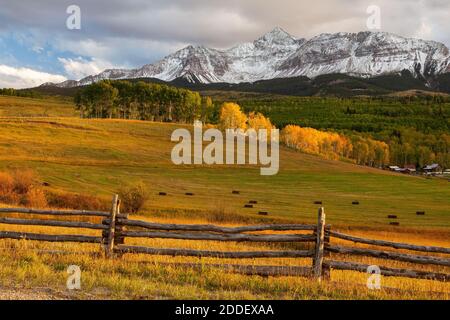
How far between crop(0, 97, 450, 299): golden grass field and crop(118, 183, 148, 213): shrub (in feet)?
3.01

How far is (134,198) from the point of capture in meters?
45.9

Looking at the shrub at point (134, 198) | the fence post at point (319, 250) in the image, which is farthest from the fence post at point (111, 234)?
the shrub at point (134, 198)

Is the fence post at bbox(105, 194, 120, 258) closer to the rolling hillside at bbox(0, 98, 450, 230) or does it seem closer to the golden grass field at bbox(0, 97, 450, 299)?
the golden grass field at bbox(0, 97, 450, 299)

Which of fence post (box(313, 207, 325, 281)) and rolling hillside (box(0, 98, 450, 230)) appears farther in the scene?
rolling hillside (box(0, 98, 450, 230))

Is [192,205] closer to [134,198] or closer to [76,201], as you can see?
[134,198]

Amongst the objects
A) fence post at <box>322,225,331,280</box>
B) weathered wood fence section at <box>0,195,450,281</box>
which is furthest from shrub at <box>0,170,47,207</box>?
fence post at <box>322,225,331,280</box>

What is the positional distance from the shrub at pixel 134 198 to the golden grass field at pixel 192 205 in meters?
0.92

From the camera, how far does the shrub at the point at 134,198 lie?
150ft

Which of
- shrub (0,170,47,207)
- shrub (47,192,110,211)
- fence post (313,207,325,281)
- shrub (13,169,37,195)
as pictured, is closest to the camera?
fence post (313,207,325,281)

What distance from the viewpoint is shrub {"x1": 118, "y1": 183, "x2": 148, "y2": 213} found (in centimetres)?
4570

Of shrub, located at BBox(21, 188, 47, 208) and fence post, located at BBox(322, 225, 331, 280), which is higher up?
fence post, located at BBox(322, 225, 331, 280)

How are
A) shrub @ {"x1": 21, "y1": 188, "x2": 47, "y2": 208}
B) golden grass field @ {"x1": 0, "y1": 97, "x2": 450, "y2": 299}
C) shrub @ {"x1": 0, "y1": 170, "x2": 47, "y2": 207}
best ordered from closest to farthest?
golden grass field @ {"x1": 0, "y1": 97, "x2": 450, "y2": 299}
shrub @ {"x1": 21, "y1": 188, "x2": 47, "y2": 208}
shrub @ {"x1": 0, "y1": 170, "x2": 47, "y2": 207}

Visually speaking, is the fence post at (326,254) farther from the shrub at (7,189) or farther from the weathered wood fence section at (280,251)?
the shrub at (7,189)
